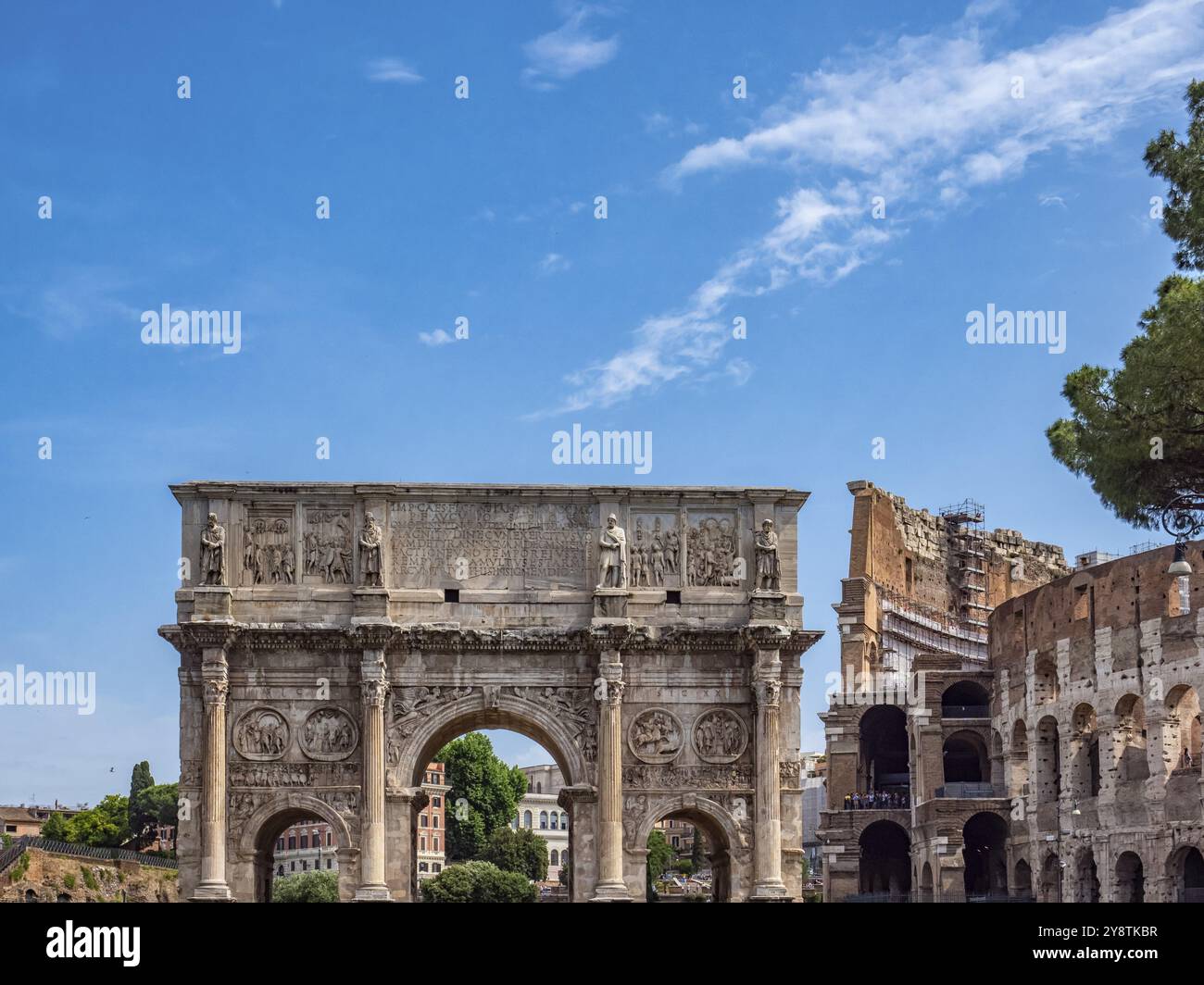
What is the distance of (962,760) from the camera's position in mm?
64625

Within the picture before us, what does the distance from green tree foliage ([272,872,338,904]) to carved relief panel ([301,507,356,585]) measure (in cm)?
4262

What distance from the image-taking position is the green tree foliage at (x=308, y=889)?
2972 inches

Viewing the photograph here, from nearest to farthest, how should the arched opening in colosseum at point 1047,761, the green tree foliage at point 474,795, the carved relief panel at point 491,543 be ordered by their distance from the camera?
the carved relief panel at point 491,543 < the arched opening in colosseum at point 1047,761 < the green tree foliage at point 474,795

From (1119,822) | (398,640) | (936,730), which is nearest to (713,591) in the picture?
(398,640)

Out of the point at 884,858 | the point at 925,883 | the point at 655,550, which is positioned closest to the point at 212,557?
the point at 655,550

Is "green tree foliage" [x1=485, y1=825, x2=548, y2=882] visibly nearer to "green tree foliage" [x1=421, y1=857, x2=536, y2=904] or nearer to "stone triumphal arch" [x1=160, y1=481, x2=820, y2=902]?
"green tree foliage" [x1=421, y1=857, x2=536, y2=904]

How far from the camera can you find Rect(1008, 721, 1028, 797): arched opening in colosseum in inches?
2270

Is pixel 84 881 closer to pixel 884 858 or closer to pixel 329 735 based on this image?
pixel 884 858

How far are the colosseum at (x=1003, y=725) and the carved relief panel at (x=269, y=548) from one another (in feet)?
84.9

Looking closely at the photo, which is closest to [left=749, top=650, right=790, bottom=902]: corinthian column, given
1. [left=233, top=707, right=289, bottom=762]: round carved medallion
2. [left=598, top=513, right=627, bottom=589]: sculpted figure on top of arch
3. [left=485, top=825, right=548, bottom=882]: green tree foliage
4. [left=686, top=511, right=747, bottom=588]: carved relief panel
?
[left=686, top=511, right=747, bottom=588]: carved relief panel

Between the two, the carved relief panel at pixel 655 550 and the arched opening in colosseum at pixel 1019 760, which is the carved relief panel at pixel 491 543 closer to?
the carved relief panel at pixel 655 550

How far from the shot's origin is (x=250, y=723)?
34625 millimetres

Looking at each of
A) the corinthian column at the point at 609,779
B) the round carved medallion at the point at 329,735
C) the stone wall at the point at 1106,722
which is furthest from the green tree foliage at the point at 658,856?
the round carved medallion at the point at 329,735
